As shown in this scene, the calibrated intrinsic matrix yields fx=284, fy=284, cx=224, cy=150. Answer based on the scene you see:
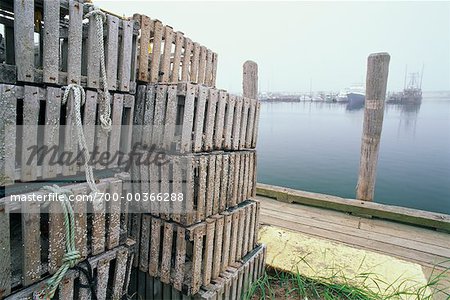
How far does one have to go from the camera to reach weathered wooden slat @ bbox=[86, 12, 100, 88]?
2012 millimetres

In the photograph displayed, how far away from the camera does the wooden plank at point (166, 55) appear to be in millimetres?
2906

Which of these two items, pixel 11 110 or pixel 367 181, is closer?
pixel 11 110

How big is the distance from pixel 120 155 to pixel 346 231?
13.6ft

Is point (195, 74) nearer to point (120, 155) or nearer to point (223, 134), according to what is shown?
point (223, 134)

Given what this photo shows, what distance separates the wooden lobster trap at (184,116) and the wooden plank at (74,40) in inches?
25.4

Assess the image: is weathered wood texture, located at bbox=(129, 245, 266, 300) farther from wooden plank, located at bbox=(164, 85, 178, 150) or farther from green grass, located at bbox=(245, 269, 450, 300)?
wooden plank, located at bbox=(164, 85, 178, 150)

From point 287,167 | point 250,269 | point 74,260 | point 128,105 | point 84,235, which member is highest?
point 128,105

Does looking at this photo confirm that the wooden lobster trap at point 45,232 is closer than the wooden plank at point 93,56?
Yes

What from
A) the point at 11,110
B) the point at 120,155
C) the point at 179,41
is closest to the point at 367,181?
the point at 179,41

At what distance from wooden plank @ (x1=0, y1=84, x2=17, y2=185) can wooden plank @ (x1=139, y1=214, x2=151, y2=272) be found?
1.17 meters

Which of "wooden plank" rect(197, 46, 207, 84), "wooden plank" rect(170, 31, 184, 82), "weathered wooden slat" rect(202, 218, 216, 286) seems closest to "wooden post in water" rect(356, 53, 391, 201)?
"wooden plank" rect(197, 46, 207, 84)

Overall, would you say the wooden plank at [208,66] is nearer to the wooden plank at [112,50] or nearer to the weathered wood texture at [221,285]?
the wooden plank at [112,50]

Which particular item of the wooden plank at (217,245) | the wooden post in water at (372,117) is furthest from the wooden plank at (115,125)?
the wooden post in water at (372,117)

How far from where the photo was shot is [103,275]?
2135mm
